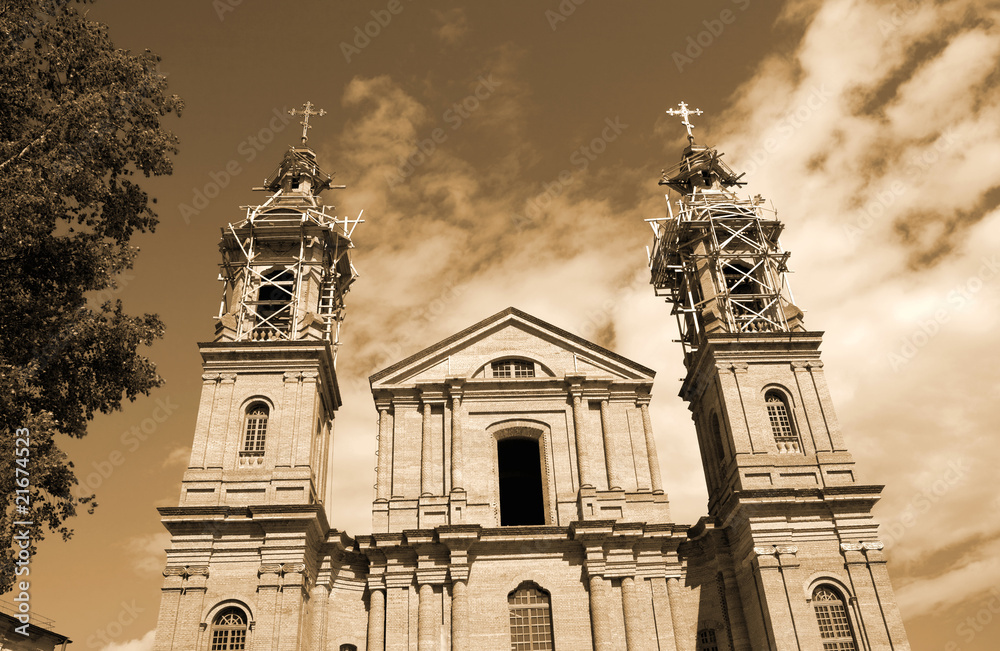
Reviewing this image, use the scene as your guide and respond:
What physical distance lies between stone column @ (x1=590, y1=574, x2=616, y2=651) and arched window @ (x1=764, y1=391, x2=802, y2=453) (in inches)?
288

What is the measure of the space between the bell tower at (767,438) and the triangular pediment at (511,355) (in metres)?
3.39

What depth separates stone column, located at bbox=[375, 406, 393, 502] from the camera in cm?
2573

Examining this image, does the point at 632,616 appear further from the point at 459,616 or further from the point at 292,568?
the point at 292,568

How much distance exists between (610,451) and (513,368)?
478cm

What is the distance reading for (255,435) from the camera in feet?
83.4

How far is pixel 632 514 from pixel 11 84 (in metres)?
20.0

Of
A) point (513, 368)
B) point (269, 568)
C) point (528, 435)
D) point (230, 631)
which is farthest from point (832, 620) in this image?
point (230, 631)

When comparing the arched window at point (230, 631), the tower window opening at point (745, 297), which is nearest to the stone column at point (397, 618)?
the arched window at point (230, 631)

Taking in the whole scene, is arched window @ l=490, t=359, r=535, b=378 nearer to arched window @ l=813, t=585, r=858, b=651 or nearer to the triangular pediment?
the triangular pediment

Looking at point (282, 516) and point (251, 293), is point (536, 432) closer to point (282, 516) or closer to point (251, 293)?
point (282, 516)

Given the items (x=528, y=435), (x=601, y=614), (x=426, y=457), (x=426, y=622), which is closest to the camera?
(x=426, y=622)

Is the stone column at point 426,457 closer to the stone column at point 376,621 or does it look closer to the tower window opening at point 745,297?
the stone column at point 376,621

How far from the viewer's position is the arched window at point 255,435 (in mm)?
24820

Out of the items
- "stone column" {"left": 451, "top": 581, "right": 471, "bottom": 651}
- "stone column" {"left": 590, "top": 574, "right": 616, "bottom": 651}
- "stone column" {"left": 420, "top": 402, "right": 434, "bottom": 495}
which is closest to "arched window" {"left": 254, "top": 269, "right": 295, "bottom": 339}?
"stone column" {"left": 420, "top": 402, "right": 434, "bottom": 495}
